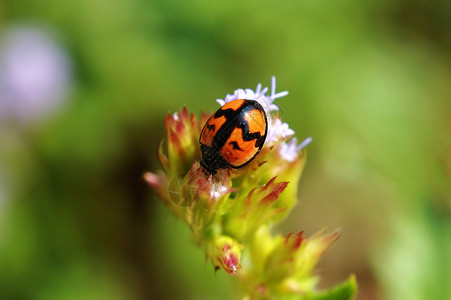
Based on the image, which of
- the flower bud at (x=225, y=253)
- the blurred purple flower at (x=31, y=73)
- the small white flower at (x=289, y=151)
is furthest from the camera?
the blurred purple flower at (x=31, y=73)

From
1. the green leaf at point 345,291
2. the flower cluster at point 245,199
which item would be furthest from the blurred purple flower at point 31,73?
the green leaf at point 345,291

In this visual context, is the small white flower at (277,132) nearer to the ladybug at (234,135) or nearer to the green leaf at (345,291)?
the ladybug at (234,135)

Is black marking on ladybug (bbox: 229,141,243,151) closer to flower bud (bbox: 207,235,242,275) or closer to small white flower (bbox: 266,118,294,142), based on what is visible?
small white flower (bbox: 266,118,294,142)

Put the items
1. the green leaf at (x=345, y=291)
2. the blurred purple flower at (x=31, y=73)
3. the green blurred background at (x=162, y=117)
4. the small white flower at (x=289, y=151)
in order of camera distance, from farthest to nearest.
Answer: the blurred purple flower at (x=31, y=73), the green blurred background at (x=162, y=117), the small white flower at (x=289, y=151), the green leaf at (x=345, y=291)

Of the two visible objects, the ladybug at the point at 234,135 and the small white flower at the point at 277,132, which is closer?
the ladybug at the point at 234,135

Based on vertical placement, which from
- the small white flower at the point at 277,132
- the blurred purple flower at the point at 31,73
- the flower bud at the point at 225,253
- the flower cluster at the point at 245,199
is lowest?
the flower bud at the point at 225,253

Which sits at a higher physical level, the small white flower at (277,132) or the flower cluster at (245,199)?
the small white flower at (277,132)

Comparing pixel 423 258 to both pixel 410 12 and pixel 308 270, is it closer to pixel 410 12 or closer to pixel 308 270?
pixel 308 270

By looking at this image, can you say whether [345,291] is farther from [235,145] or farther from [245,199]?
[235,145]
